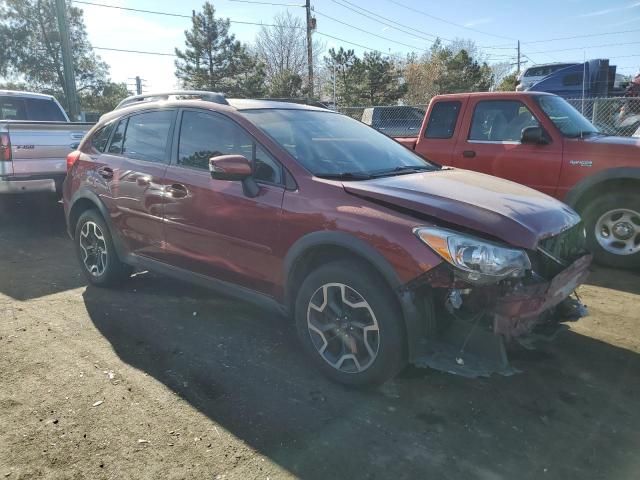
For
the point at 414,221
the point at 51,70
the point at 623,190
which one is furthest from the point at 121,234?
the point at 51,70

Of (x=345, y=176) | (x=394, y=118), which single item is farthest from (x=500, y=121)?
(x=394, y=118)

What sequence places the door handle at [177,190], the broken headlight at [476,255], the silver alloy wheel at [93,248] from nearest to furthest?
the broken headlight at [476,255] → the door handle at [177,190] → the silver alloy wheel at [93,248]

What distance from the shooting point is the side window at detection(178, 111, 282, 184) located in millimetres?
3480

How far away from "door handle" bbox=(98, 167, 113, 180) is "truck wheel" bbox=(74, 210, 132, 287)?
0.41 metres

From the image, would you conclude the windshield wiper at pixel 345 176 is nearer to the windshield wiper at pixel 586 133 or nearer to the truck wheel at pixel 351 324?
the truck wheel at pixel 351 324

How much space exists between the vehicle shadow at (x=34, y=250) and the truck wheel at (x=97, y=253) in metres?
0.30

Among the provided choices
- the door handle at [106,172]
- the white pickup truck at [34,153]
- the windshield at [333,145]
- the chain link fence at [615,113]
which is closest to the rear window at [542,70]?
the chain link fence at [615,113]

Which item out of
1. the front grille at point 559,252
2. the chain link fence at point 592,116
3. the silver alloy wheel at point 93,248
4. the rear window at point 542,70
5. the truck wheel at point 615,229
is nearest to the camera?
the front grille at point 559,252

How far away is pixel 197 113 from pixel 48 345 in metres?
2.11

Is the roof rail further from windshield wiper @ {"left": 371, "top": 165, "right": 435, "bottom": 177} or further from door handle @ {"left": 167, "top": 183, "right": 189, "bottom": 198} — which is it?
windshield wiper @ {"left": 371, "top": 165, "right": 435, "bottom": 177}

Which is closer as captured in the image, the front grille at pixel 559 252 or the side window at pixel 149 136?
the front grille at pixel 559 252

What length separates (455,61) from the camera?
39281 mm

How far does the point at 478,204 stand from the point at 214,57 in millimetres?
40240

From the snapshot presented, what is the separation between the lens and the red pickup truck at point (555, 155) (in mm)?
5477
